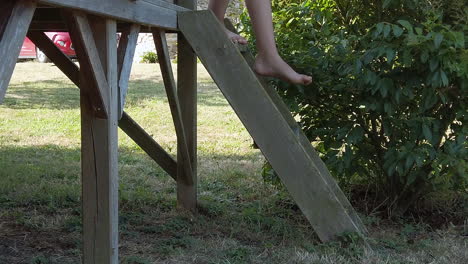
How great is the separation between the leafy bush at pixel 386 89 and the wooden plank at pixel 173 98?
659 mm

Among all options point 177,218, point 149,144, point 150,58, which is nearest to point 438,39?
point 177,218

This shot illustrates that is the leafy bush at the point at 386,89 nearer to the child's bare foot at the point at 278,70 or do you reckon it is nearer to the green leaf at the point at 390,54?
the green leaf at the point at 390,54

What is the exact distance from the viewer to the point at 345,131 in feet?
13.5

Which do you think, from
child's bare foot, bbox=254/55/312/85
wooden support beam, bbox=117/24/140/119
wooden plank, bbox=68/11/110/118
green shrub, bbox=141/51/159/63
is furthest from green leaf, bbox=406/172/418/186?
green shrub, bbox=141/51/159/63

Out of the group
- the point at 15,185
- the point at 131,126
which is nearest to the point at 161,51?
the point at 131,126

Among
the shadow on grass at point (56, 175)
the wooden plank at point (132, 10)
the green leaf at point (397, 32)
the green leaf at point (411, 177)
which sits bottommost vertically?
the shadow on grass at point (56, 175)

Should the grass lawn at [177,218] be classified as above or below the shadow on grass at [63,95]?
below

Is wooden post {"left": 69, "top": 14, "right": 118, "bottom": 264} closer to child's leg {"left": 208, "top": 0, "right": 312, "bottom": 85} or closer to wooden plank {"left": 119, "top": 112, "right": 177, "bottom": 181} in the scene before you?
child's leg {"left": 208, "top": 0, "right": 312, "bottom": 85}

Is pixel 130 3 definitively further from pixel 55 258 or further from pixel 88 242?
pixel 55 258

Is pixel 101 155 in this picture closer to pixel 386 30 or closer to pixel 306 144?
pixel 306 144

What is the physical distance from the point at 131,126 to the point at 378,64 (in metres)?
1.81

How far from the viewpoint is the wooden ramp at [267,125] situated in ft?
11.3

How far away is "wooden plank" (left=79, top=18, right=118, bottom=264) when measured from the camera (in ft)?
9.45

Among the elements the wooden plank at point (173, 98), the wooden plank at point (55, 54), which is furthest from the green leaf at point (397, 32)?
the wooden plank at point (55, 54)
